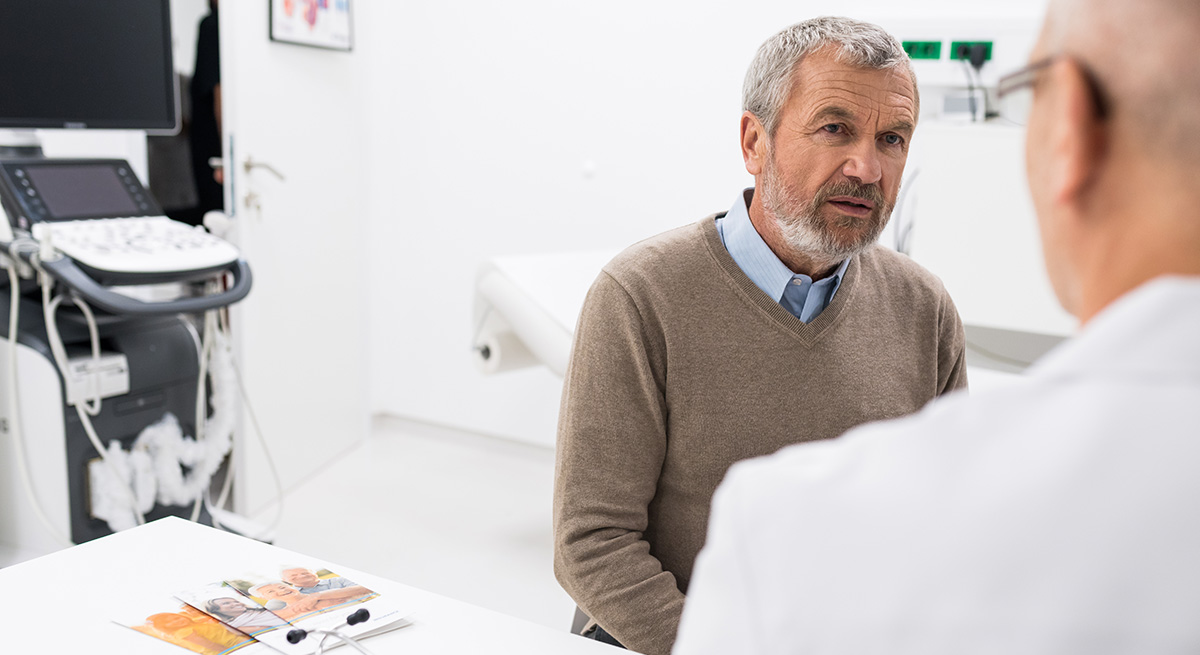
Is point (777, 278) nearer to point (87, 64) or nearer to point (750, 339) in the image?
point (750, 339)

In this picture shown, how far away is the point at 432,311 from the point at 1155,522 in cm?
341

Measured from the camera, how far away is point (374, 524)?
9.73 ft

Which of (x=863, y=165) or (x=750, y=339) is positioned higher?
(x=863, y=165)

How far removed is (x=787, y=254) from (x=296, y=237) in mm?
2148

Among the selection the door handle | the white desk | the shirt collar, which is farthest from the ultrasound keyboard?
the shirt collar

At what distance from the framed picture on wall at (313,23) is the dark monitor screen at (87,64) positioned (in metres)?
0.59

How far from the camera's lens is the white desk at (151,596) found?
3.16 ft

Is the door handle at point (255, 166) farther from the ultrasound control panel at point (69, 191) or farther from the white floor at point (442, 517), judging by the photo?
the white floor at point (442, 517)

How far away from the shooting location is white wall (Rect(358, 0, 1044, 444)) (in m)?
3.08

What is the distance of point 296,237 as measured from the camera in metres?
3.13

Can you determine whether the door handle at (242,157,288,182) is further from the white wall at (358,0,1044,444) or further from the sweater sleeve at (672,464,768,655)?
the sweater sleeve at (672,464,768,655)

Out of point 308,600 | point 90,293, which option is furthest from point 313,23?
point 308,600

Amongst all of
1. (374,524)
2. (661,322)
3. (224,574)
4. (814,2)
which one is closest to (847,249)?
(661,322)

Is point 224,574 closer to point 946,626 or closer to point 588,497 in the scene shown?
point 588,497
